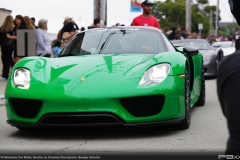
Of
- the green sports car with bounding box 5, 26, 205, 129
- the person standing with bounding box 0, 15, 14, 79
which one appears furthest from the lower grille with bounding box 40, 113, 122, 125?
the person standing with bounding box 0, 15, 14, 79

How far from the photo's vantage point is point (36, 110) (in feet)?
20.0

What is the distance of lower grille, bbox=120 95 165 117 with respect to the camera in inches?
234

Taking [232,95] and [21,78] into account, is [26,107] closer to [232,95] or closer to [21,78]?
[21,78]

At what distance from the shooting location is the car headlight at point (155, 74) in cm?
605

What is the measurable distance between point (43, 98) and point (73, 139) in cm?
54

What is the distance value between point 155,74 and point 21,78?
1.43 meters

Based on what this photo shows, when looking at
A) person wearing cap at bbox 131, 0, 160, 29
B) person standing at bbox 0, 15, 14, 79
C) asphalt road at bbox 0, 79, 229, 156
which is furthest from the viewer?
person standing at bbox 0, 15, 14, 79

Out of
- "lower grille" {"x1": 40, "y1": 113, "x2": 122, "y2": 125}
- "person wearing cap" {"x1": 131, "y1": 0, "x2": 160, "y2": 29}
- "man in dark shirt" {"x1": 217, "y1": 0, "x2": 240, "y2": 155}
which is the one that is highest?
"man in dark shirt" {"x1": 217, "y1": 0, "x2": 240, "y2": 155}

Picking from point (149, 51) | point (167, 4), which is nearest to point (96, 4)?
point (149, 51)

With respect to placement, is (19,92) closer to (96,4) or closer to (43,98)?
(43,98)

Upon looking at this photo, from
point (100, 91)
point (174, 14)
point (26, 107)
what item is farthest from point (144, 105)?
point (174, 14)

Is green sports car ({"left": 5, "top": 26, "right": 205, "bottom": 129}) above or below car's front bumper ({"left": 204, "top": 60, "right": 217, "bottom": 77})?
above

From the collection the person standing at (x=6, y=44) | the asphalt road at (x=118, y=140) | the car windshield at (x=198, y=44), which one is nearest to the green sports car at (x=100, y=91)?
the asphalt road at (x=118, y=140)

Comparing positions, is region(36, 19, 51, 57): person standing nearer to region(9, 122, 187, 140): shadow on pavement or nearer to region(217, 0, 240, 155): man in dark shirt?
region(9, 122, 187, 140): shadow on pavement
